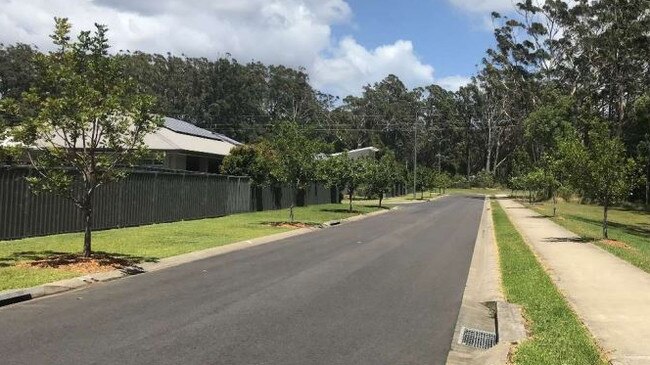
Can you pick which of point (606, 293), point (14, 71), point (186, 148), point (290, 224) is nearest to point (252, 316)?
point (606, 293)

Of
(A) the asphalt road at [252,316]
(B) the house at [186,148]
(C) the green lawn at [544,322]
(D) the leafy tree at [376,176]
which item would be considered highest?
(B) the house at [186,148]

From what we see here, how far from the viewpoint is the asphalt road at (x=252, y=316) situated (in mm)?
6660

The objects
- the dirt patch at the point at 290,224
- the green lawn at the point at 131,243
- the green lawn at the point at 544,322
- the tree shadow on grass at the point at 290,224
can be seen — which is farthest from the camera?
the tree shadow on grass at the point at 290,224

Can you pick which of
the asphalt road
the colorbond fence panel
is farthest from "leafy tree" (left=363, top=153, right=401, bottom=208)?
the asphalt road

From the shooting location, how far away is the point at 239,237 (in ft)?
66.7

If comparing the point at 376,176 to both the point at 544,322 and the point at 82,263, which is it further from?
Answer: the point at 544,322

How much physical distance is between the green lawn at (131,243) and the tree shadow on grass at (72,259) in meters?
0.02

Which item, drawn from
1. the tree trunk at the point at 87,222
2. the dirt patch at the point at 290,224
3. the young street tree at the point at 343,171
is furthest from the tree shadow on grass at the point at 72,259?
the young street tree at the point at 343,171

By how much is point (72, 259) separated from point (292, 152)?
48.4 feet

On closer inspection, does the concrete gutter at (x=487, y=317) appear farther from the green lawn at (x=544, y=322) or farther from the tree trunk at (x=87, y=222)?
the tree trunk at (x=87, y=222)

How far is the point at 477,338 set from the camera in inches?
313

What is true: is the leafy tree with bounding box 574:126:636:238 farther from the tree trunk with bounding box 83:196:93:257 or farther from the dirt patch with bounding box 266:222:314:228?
the tree trunk with bounding box 83:196:93:257

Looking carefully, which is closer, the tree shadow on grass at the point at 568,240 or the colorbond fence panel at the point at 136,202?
the colorbond fence panel at the point at 136,202

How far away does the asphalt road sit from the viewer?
262 inches
